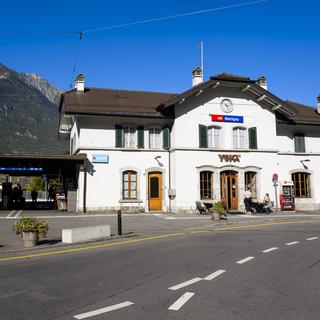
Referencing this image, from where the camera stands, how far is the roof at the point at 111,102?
24.2 metres

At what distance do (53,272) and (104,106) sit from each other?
18.3 meters

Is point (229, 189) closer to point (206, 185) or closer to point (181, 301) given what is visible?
point (206, 185)

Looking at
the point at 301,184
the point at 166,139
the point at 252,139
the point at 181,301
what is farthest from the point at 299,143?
the point at 181,301

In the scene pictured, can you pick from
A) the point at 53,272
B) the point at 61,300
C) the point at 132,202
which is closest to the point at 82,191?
the point at 132,202

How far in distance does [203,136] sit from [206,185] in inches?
122

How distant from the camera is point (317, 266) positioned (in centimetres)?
821

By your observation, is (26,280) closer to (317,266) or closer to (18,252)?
(18,252)

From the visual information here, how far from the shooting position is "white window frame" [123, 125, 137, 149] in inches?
1000

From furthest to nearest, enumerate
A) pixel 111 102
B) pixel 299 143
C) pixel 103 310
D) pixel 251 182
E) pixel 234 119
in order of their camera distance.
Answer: pixel 299 143, pixel 251 182, pixel 234 119, pixel 111 102, pixel 103 310

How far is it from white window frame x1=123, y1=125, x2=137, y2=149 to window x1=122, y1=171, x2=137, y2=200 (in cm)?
174

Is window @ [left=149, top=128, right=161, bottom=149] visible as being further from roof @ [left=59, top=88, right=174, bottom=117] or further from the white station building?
roof @ [left=59, top=88, right=174, bottom=117]

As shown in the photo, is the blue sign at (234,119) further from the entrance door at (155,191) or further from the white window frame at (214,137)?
the entrance door at (155,191)

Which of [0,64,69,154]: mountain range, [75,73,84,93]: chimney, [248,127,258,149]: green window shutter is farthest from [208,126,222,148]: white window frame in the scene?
[0,64,69,154]: mountain range

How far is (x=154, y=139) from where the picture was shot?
25938 millimetres
